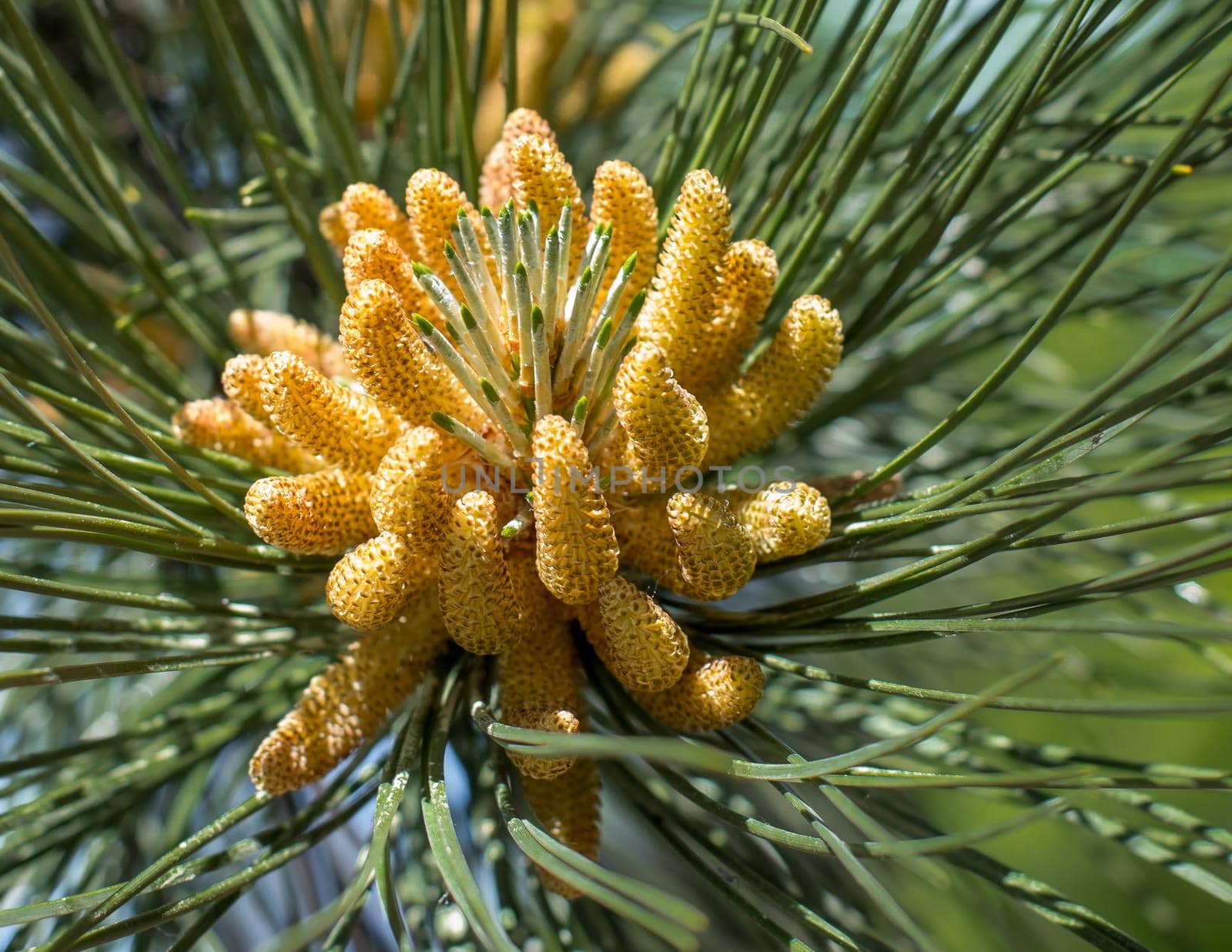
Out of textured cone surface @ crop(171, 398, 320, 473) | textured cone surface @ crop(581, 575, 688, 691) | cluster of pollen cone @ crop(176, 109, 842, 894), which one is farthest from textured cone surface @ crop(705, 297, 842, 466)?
textured cone surface @ crop(171, 398, 320, 473)

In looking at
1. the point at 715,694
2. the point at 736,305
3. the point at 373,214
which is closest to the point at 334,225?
the point at 373,214

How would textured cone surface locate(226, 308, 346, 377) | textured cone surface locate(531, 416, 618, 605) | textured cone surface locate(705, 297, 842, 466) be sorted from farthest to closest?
textured cone surface locate(226, 308, 346, 377) → textured cone surface locate(705, 297, 842, 466) → textured cone surface locate(531, 416, 618, 605)

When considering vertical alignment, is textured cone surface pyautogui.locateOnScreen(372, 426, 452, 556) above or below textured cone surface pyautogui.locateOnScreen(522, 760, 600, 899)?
above

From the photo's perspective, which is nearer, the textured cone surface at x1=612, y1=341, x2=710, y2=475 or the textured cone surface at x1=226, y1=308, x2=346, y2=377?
the textured cone surface at x1=612, y1=341, x2=710, y2=475

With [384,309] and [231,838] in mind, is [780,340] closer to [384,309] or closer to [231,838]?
[384,309]

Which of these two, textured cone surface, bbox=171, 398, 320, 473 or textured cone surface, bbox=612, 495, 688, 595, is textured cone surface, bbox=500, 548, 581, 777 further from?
textured cone surface, bbox=171, 398, 320, 473

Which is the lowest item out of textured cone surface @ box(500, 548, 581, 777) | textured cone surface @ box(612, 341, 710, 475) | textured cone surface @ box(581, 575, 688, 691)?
textured cone surface @ box(500, 548, 581, 777)

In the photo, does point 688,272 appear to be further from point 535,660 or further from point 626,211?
point 535,660
